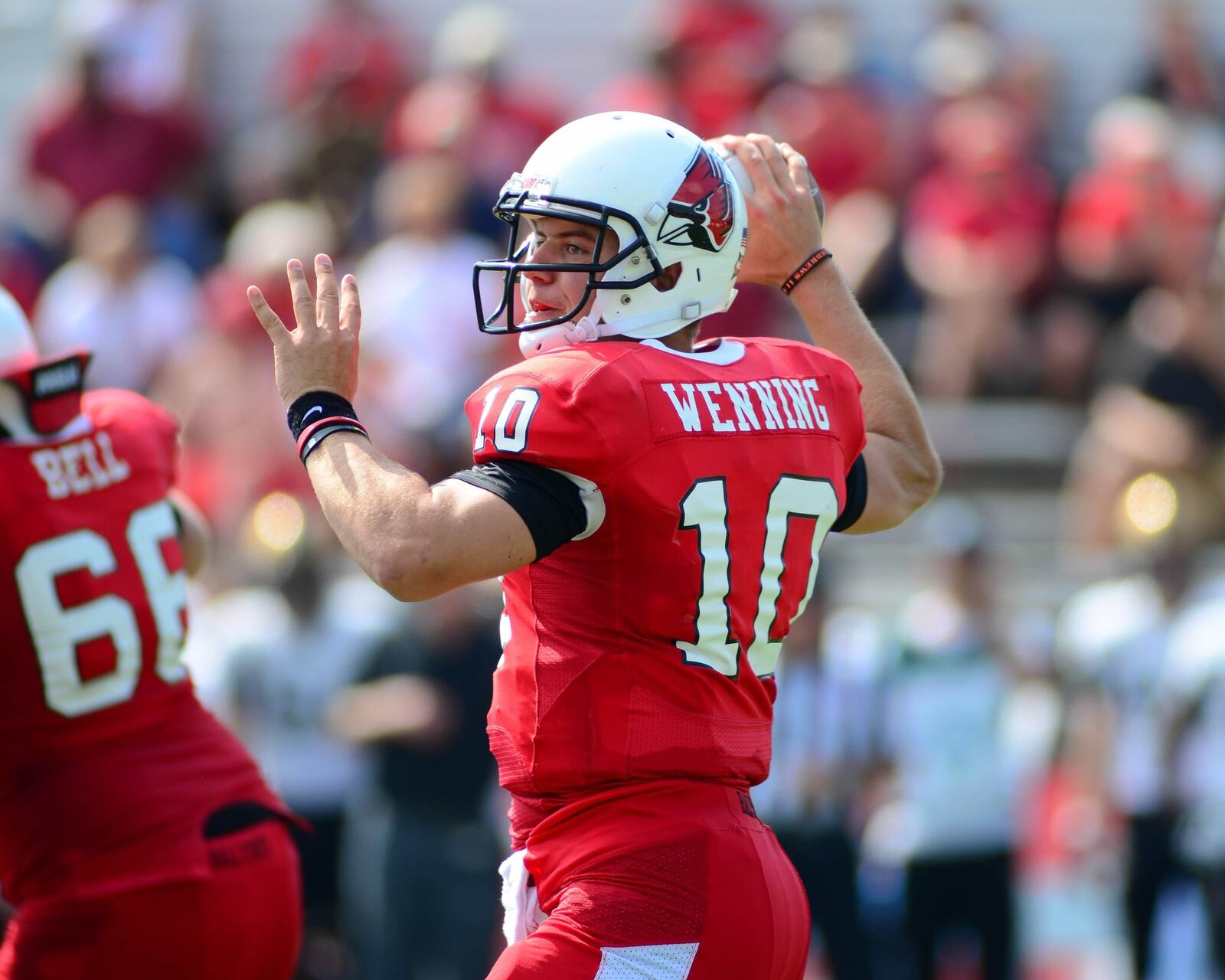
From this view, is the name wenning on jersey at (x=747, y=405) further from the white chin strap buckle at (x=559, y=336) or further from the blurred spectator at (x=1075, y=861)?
the blurred spectator at (x=1075, y=861)

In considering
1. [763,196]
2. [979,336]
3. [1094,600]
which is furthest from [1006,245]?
[763,196]

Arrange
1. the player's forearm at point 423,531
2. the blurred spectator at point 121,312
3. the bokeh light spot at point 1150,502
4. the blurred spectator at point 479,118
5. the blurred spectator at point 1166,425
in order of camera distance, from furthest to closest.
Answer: the blurred spectator at point 479,118
the blurred spectator at point 121,312
the blurred spectator at point 1166,425
the bokeh light spot at point 1150,502
the player's forearm at point 423,531

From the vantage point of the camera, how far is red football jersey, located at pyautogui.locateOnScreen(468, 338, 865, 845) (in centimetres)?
346

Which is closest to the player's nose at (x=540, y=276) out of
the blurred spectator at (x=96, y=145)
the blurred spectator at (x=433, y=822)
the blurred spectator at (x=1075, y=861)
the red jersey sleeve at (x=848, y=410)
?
the red jersey sleeve at (x=848, y=410)

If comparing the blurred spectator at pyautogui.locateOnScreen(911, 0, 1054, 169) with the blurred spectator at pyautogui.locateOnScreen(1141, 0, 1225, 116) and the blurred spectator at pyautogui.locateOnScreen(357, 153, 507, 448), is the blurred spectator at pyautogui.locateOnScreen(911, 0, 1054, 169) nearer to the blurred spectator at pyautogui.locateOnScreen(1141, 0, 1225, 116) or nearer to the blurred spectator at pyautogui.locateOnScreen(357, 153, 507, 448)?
the blurred spectator at pyautogui.locateOnScreen(1141, 0, 1225, 116)

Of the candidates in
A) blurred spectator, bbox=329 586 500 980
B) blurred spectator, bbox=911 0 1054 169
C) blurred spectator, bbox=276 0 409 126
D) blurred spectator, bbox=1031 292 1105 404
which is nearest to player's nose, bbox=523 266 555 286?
blurred spectator, bbox=329 586 500 980

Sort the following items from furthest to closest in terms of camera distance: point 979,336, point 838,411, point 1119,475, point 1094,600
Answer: point 979,336 → point 1119,475 → point 1094,600 → point 838,411

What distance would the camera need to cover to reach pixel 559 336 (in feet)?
12.2

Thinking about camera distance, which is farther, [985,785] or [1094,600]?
[1094,600]

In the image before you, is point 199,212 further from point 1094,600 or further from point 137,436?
point 137,436

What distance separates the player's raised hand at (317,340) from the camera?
11.8 ft

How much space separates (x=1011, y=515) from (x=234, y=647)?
4.14 m

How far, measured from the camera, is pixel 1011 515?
33.9ft

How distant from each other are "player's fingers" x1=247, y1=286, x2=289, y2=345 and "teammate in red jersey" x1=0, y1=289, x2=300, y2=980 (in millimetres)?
958
